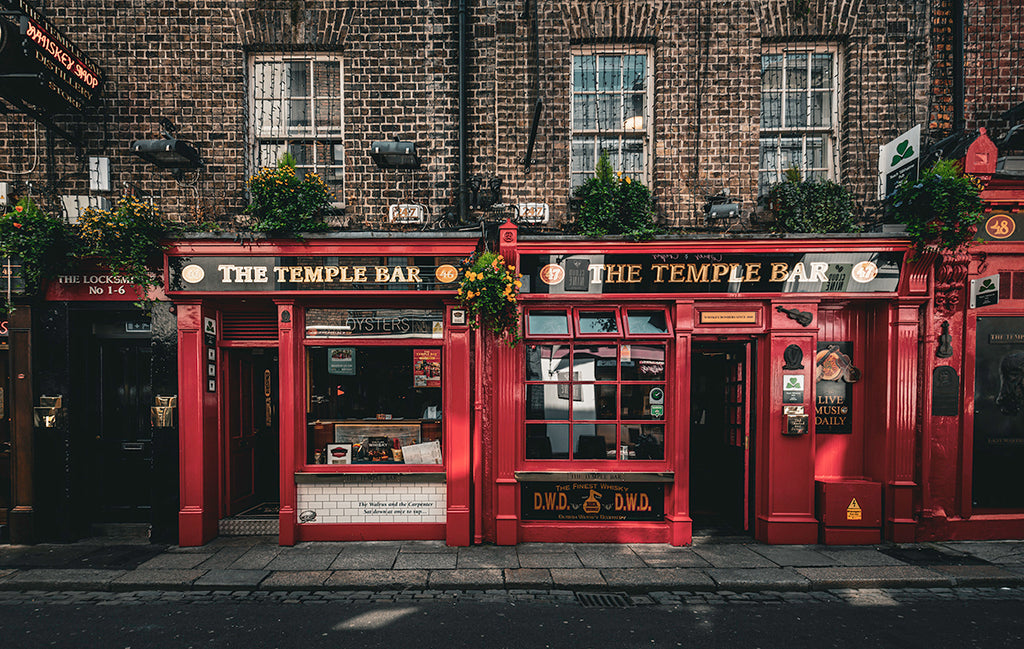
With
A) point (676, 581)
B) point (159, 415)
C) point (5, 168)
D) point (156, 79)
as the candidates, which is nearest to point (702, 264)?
point (676, 581)

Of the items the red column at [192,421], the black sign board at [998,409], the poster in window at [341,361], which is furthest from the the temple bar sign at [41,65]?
the black sign board at [998,409]

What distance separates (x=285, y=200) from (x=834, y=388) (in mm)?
8260

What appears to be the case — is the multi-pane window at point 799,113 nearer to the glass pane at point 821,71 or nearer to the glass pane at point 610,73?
the glass pane at point 821,71

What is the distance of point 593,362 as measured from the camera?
7223mm

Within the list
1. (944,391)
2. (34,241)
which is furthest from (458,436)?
(944,391)

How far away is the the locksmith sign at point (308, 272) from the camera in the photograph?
680 cm

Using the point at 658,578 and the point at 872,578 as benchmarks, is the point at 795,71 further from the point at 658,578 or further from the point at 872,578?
the point at 658,578

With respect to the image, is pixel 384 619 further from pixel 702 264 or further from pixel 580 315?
pixel 702 264

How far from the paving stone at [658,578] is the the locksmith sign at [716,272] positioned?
11.7ft

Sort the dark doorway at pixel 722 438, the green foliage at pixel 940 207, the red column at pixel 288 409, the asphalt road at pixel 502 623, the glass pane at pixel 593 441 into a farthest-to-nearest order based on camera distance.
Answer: the dark doorway at pixel 722 438 → the glass pane at pixel 593 441 → the red column at pixel 288 409 → the green foliage at pixel 940 207 → the asphalt road at pixel 502 623

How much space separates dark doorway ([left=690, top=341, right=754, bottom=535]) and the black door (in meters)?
8.24

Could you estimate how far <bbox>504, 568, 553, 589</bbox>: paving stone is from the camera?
5.64 metres

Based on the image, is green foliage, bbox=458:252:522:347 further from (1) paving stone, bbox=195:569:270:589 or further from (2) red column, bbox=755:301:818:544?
(1) paving stone, bbox=195:569:270:589

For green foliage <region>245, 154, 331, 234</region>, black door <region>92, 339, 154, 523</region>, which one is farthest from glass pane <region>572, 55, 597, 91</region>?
black door <region>92, 339, 154, 523</region>
